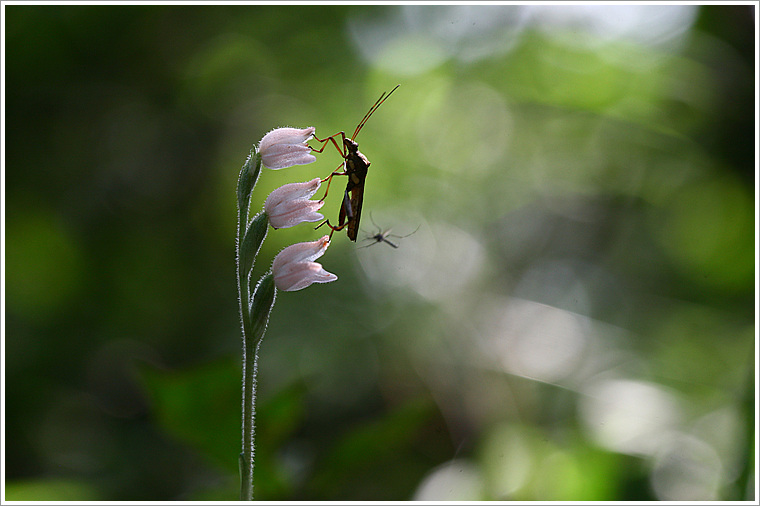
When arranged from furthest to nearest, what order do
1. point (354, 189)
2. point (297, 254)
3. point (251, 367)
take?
1. point (354, 189)
2. point (297, 254)
3. point (251, 367)

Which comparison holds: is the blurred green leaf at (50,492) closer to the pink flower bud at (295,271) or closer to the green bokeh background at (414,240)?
the green bokeh background at (414,240)

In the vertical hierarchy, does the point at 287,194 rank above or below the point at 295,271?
above

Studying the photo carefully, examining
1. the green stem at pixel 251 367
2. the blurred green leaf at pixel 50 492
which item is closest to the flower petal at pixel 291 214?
the green stem at pixel 251 367

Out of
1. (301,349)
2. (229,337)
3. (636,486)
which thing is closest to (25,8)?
(229,337)

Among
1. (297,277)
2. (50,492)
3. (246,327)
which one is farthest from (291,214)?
(50,492)

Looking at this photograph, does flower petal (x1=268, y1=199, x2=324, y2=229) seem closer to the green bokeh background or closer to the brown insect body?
the brown insect body

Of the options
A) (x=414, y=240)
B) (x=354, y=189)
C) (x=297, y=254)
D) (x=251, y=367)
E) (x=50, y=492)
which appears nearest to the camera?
(x=251, y=367)

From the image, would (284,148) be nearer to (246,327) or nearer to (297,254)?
(297,254)
